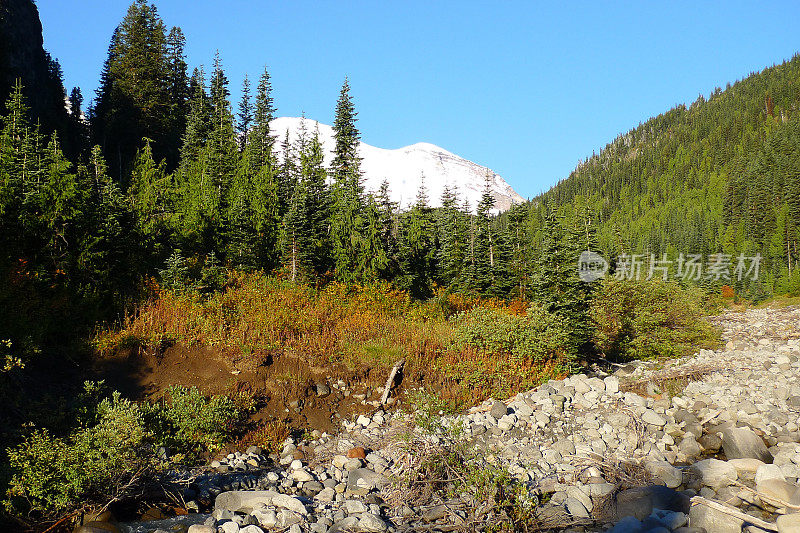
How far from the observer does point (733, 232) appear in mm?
96812

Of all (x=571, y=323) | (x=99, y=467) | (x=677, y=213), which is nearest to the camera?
(x=99, y=467)

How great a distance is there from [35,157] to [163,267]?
536cm

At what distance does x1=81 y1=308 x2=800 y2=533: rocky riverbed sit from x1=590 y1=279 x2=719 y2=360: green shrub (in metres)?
4.66

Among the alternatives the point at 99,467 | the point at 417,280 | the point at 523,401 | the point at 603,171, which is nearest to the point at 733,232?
the point at 603,171

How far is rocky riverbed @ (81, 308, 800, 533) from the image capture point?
6.77m

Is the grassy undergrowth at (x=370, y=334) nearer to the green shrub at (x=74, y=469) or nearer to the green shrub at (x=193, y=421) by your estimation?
the green shrub at (x=193, y=421)

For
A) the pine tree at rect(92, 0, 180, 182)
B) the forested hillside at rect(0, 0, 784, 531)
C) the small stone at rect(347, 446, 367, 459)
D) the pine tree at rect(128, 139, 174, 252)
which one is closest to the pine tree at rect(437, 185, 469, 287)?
the forested hillside at rect(0, 0, 784, 531)

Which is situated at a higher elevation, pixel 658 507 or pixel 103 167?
pixel 103 167

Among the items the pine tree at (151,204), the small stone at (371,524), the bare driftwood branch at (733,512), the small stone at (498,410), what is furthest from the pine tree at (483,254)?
the small stone at (371,524)

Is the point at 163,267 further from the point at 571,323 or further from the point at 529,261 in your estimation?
the point at 529,261

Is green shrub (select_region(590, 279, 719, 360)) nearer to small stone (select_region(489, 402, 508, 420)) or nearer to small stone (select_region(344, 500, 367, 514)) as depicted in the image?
small stone (select_region(489, 402, 508, 420))

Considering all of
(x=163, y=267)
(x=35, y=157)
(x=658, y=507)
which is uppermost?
(x=35, y=157)

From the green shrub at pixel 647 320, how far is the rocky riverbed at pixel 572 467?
466cm

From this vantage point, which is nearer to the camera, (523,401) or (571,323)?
(523,401)
